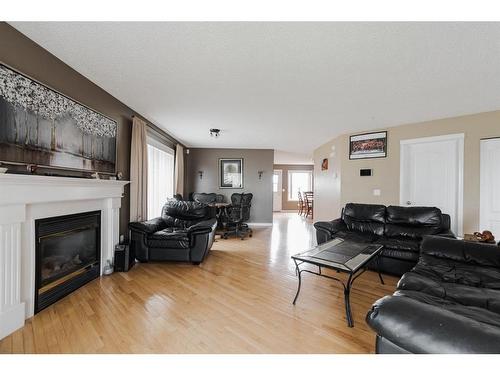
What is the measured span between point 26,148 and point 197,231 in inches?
80.4

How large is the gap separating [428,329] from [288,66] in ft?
Answer: 7.20

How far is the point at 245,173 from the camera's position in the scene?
6.99 meters

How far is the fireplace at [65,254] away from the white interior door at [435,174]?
509cm

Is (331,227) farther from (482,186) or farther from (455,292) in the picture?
(482,186)

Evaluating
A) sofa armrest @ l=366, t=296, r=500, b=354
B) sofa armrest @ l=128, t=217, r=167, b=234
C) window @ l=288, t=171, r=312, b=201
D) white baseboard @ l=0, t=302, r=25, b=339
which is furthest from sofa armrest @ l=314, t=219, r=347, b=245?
window @ l=288, t=171, r=312, b=201

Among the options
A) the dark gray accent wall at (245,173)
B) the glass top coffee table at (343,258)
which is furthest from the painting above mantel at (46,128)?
the dark gray accent wall at (245,173)

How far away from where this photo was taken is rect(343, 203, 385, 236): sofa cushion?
11.8 ft

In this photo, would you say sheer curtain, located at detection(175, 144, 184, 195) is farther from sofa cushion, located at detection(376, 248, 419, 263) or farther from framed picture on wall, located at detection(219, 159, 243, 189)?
sofa cushion, located at detection(376, 248, 419, 263)

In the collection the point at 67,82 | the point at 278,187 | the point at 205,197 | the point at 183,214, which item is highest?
the point at 67,82

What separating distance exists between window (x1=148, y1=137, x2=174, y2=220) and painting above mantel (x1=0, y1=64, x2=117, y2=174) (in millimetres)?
1609

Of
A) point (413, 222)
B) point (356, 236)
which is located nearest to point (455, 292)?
point (356, 236)

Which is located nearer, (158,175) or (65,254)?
(65,254)

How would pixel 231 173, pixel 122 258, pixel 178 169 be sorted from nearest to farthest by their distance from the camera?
pixel 122 258 → pixel 178 169 → pixel 231 173
